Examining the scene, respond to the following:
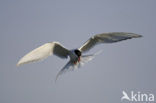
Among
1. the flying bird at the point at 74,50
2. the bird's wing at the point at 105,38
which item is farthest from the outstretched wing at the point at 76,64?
the bird's wing at the point at 105,38

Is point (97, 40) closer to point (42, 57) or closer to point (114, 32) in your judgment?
point (114, 32)

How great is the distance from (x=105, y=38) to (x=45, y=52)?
2.19m

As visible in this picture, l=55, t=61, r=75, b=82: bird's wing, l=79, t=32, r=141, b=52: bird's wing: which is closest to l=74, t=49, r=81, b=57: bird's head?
l=55, t=61, r=75, b=82: bird's wing

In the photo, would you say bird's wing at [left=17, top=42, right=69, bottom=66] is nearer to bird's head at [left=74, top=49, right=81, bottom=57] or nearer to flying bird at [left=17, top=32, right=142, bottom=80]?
flying bird at [left=17, top=32, right=142, bottom=80]

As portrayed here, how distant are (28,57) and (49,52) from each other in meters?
1.68

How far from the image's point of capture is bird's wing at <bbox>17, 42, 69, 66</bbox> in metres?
9.38

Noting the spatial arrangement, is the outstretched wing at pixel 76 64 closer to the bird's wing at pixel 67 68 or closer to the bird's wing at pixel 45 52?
the bird's wing at pixel 67 68

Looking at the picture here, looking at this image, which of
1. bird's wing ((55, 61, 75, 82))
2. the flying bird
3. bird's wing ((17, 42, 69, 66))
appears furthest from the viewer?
bird's wing ((55, 61, 75, 82))

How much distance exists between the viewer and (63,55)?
11844 mm

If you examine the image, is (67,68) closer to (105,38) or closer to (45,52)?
(45,52)

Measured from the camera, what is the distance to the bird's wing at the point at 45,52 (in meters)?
9.38

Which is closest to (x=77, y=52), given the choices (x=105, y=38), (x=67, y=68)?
(x=67, y=68)

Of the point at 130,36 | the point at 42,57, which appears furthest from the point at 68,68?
the point at 130,36

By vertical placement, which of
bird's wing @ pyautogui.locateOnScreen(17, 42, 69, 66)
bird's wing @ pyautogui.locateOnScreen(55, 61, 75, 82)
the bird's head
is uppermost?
bird's wing @ pyautogui.locateOnScreen(17, 42, 69, 66)
